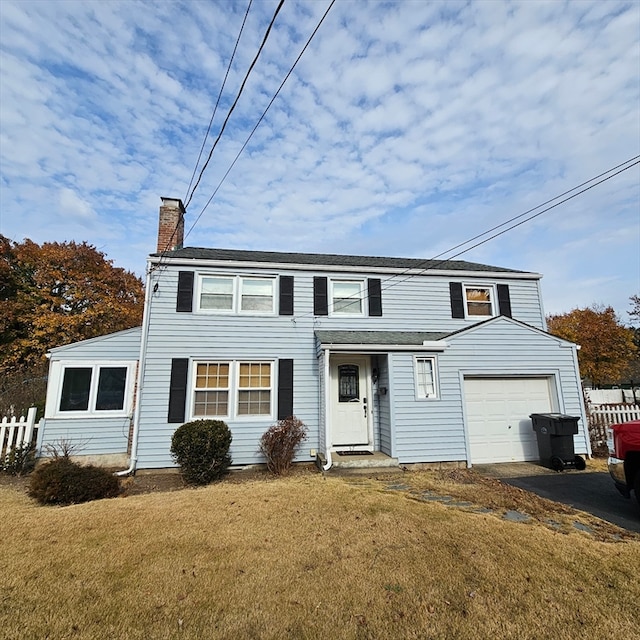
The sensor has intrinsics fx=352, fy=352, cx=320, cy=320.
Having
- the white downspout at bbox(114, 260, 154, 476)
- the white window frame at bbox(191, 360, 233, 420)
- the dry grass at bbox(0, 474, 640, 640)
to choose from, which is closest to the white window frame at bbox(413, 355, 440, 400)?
the dry grass at bbox(0, 474, 640, 640)

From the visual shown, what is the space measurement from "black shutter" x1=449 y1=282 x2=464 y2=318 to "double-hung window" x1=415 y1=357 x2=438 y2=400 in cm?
240

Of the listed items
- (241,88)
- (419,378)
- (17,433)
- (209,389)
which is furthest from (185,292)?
(419,378)

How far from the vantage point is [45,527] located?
4.65 meters

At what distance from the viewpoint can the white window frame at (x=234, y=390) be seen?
29.0 feet

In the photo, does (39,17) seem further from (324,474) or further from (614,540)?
(614,540)

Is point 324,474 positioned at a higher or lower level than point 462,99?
lower

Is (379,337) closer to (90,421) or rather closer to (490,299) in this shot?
(490,299)

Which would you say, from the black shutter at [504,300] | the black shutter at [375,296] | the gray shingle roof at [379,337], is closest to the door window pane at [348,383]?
the gray shingle roof at [379,337]

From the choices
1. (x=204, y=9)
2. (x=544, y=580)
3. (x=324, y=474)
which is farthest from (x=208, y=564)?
(x=204, y=9)

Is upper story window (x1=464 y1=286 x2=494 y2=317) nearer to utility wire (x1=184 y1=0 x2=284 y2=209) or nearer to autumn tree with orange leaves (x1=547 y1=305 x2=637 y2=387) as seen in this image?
utility wire (x1=184 y1=0 x2=284 y2=209)

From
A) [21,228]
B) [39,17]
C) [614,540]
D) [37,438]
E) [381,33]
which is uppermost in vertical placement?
[21,228]

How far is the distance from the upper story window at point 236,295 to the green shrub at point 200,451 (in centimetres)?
314

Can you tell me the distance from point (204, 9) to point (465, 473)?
9.83 m

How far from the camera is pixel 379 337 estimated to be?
934cm
